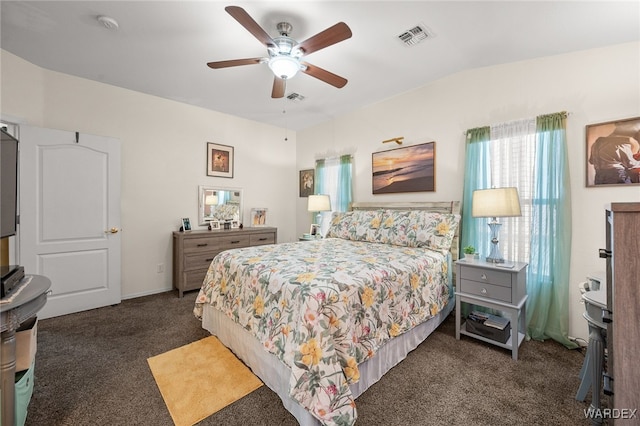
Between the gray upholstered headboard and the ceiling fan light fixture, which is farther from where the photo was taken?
the gray upholstered headboard

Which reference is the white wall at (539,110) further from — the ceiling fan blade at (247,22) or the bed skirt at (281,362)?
the ceiling fan blade at (247,22)

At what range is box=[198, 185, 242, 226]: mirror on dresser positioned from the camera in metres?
4.18

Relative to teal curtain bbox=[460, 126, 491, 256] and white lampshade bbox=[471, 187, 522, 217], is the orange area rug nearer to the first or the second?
white lampshade bbox=[471, 187, 522, 217]

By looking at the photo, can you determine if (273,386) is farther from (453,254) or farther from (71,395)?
(453,254)

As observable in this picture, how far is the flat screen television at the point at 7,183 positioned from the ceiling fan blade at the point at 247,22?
5.00 feet

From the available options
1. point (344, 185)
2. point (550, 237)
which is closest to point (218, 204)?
point (344, 185)

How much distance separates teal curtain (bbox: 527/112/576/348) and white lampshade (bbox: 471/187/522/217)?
1.36 feet

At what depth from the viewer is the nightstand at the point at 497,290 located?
7.07 ft

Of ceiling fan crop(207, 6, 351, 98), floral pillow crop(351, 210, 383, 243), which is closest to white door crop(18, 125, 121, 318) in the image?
ceiling fan crop(207, 6, 351, 98)

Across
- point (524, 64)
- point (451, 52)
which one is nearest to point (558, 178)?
point (524, 64)

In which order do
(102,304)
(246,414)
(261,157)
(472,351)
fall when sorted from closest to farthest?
(246,414) → (472,351) → (102,304) → (261,157)

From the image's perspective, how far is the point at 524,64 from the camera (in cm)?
264

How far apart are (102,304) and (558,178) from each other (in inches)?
203

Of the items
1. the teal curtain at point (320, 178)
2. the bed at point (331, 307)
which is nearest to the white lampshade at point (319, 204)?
the teal curtain at point (320, 178)
